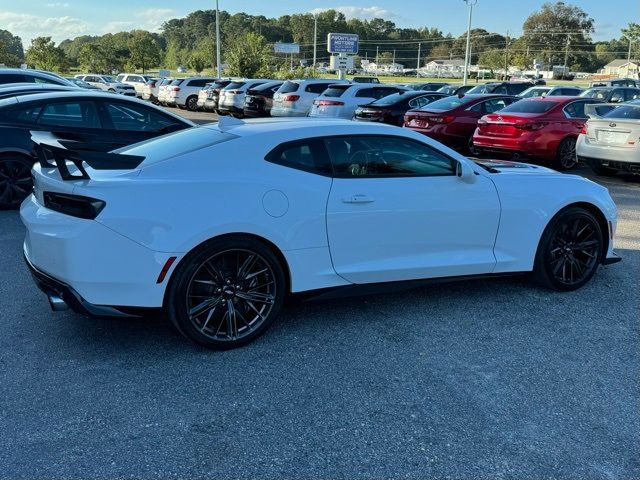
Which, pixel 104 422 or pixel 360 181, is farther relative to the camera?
pixel 360 181

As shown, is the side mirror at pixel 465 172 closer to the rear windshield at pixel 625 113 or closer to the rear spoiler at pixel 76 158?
the rear spoiler at pixel 76 158

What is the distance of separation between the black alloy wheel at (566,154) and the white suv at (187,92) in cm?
2052

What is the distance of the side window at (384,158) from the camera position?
4.20 m

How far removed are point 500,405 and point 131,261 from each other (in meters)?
2.27

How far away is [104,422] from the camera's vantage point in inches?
120

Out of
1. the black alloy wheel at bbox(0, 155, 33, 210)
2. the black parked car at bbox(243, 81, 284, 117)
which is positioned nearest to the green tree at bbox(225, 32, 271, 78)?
the black parked car at bbox(243, 81, 284, 117)

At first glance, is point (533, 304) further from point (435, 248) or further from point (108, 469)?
point (108, 469)

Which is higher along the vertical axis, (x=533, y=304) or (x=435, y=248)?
(x=435, y=248)

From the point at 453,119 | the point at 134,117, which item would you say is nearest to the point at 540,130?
the point at 453,119

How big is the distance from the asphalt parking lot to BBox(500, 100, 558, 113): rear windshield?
7833mm

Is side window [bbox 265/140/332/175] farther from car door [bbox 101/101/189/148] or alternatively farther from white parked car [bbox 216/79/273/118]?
white parked car [bbox 216/79/273/118]

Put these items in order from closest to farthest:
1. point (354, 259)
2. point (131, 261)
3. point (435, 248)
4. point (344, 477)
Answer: point (344, 477) < point (131, 261) < point (354, 259) < point (435, 248)

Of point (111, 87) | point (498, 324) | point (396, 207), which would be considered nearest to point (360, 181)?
point (396, 207)

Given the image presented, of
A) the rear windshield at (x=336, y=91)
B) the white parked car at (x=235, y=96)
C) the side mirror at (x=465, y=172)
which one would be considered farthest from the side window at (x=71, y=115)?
the white parked car at (x=235, y=96)
